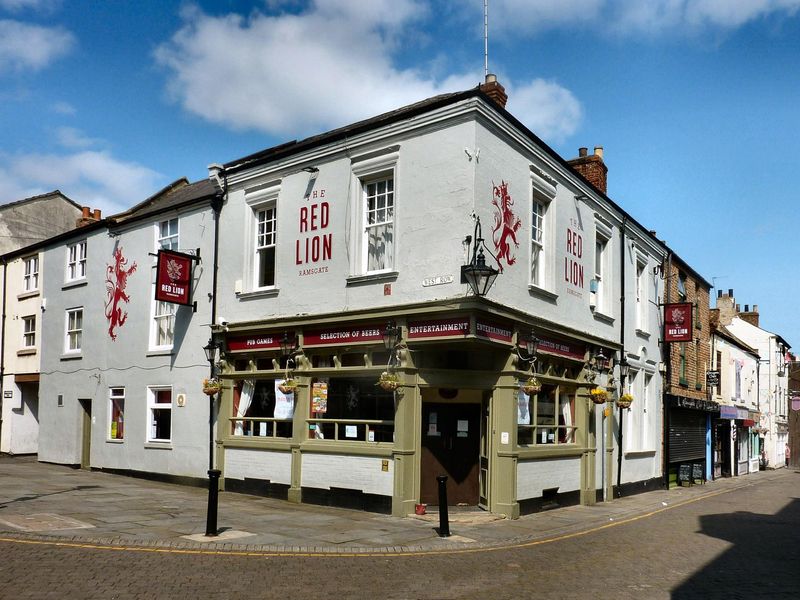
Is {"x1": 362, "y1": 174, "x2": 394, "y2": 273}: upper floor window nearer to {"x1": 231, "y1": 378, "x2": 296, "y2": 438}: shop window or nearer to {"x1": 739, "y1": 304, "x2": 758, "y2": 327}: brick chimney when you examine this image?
{"x1": 231, "y1": 378, "x2": 296, "y2": 438}: shop window

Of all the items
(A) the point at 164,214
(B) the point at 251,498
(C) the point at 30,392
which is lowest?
(B) the point at 251,498

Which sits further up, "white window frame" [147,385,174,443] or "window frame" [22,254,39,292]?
"window frame" [22,254,39,292]

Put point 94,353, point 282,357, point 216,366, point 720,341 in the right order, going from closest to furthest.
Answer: point 282,357, point 216,366, point 94,353, point 720,341

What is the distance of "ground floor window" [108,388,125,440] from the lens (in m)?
21.2

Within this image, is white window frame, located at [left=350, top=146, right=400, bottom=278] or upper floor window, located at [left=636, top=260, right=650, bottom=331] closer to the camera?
white window frame, located at [left=350, top=146, right=400, bottom=278]

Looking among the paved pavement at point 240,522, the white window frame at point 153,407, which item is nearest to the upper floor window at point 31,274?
the white window frame at point 153,407

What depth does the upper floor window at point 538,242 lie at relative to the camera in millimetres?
16641

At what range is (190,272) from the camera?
19.0 metres

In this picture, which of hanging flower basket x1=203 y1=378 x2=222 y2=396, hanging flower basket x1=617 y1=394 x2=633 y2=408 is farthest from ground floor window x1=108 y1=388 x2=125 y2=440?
hanging flower basket x1=617 y1=394 x2=633 y2=408

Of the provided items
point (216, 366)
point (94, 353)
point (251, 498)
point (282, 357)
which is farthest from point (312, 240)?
point (94, 353)

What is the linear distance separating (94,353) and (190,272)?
17.9 feet

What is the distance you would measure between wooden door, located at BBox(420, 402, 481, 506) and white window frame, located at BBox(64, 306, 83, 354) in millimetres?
13048

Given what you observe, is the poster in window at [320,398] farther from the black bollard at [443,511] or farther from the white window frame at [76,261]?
the white window frame at [76,261]

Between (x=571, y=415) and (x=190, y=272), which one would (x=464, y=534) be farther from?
(x=190, y=272)
